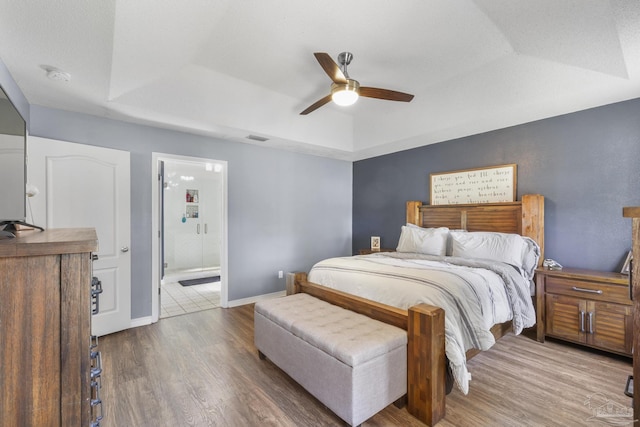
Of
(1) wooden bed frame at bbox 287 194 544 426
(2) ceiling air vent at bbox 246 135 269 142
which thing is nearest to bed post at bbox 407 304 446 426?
(1) wooden bed frame at bbox 287 194 544 426

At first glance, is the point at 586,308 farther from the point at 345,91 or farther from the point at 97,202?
the point at 97,202

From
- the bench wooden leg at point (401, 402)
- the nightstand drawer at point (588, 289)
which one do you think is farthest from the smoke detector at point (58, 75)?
the nightstand drawer at point (588, 289)

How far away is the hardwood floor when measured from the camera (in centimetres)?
183

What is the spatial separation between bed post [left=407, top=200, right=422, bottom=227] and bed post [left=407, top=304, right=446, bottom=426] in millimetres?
2669

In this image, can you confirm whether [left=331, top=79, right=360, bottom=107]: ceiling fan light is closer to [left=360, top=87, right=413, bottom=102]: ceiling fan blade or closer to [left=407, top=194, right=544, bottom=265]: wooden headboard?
[left=360, top=87, right=413, bottom=102]: ceiling fan blade

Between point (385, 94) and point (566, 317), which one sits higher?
point (385, 94)

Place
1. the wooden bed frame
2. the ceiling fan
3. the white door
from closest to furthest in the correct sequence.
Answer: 1. the wooden bed frame
2. the ceiling fan
3. the white door

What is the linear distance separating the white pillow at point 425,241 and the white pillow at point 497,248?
7.9 inches

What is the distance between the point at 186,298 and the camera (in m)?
4.47

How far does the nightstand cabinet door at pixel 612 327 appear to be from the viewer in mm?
2443

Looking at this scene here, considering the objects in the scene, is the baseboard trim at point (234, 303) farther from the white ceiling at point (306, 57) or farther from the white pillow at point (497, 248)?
the white pillow at point (497, 248)

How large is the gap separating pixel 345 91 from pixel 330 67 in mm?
283

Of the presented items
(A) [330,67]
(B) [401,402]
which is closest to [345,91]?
(A) [330,67]

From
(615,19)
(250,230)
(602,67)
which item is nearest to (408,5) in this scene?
(615,19)
